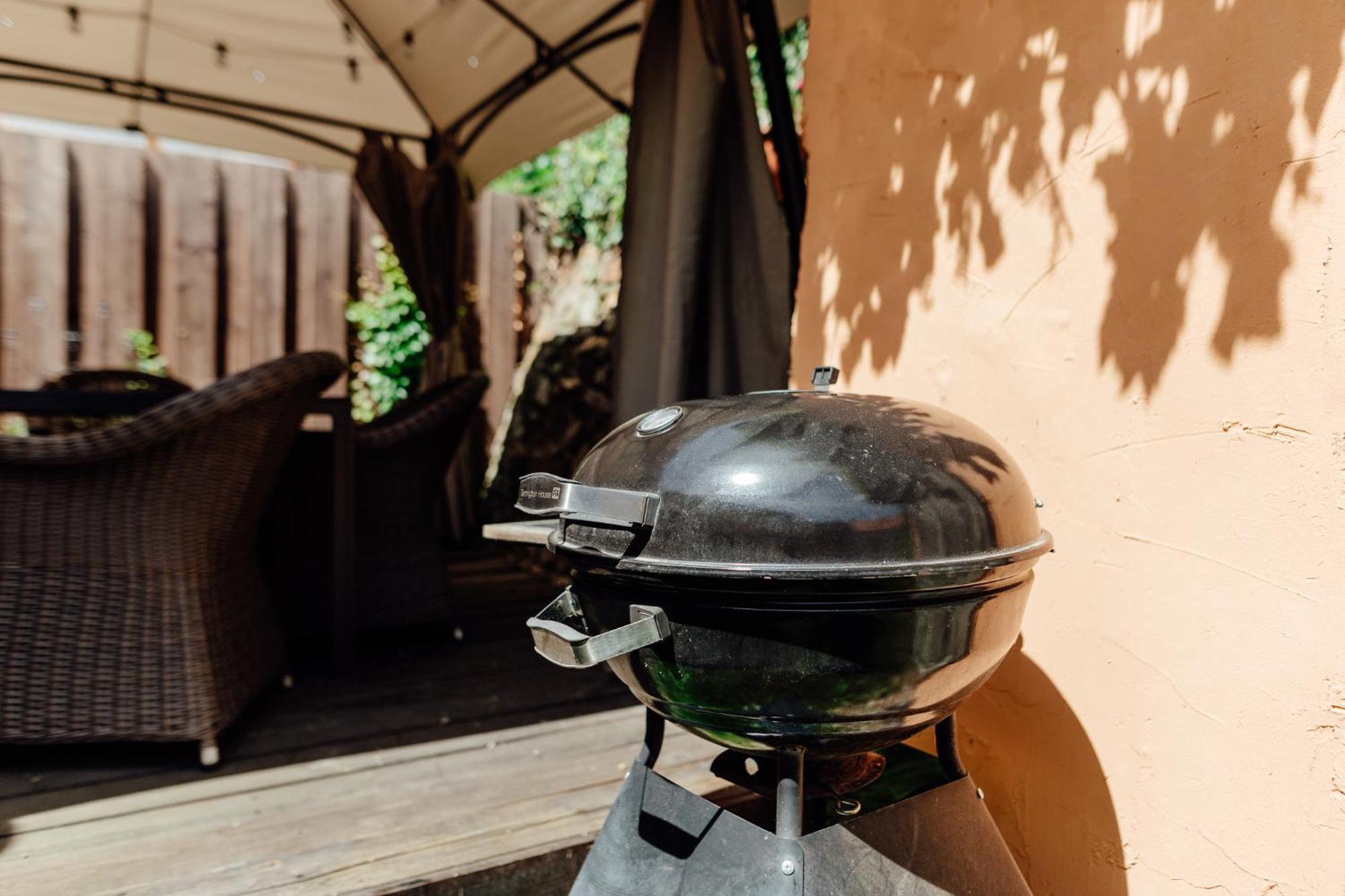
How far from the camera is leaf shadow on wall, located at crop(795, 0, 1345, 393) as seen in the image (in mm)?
1119

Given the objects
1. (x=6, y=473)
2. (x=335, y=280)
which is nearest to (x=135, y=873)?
(x=6, y=473)

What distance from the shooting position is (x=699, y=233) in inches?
99.6

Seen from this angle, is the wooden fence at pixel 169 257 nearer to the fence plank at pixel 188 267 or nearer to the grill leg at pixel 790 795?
the fence plank at pixel 188 267

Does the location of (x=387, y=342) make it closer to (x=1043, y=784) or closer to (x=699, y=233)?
(x=699, y=233)

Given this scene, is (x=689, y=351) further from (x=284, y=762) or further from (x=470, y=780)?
(x=284, y=762)

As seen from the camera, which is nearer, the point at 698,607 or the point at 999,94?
the point at 698,607

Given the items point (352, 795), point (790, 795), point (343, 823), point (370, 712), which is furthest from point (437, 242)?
point (790, 795)

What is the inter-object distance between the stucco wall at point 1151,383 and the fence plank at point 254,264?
547 cm

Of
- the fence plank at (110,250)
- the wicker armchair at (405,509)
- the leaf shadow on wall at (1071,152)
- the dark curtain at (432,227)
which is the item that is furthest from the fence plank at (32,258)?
the leaf shadow on wall at (1071,152)

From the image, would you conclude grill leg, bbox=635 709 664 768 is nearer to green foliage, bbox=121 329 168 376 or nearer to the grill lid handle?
the grill lid handle

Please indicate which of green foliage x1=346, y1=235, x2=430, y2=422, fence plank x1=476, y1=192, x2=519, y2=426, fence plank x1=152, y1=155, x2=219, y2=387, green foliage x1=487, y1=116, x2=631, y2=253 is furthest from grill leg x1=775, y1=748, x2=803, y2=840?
fence plank x1=152, y1=155, x2=219, y2=387

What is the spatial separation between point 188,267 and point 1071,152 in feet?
20.1

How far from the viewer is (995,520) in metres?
1.06

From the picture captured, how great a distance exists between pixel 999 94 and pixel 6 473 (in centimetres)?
230
